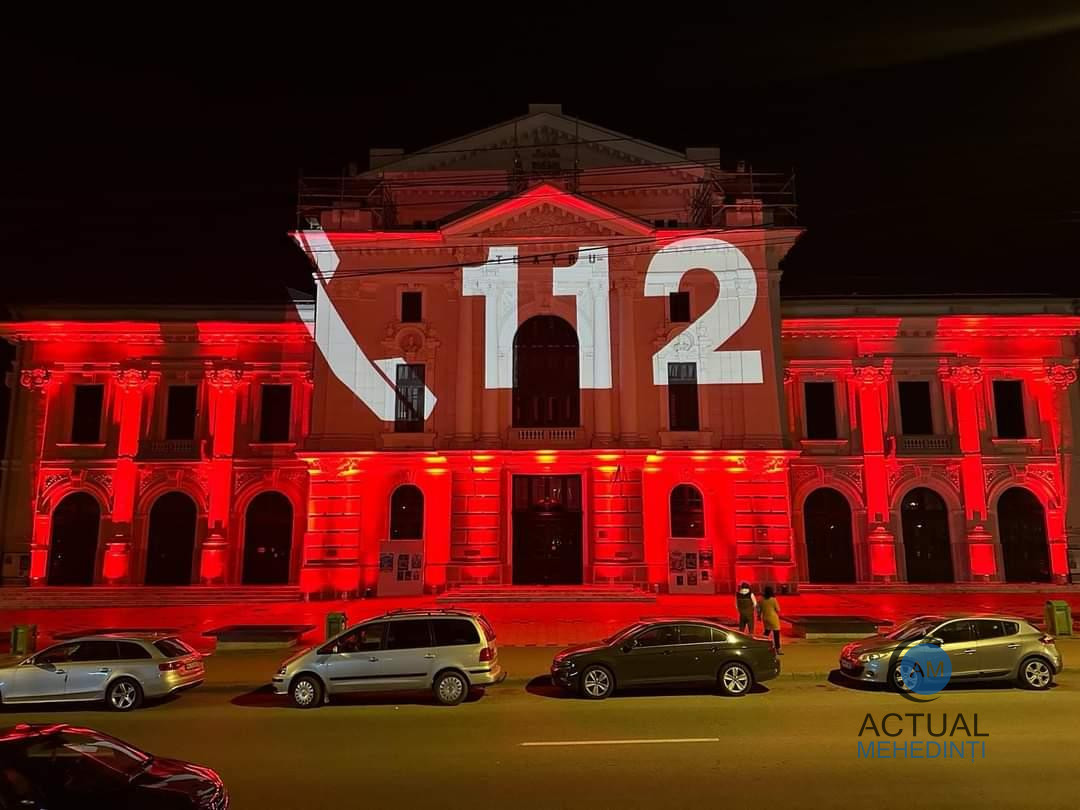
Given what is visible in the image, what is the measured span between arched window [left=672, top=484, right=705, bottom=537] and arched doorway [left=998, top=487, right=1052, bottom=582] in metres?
13.0

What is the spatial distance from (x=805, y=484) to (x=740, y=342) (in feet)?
22.1

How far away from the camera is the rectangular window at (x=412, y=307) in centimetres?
3127

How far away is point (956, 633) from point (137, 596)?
28.2 meters

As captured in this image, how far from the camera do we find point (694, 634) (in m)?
13.9

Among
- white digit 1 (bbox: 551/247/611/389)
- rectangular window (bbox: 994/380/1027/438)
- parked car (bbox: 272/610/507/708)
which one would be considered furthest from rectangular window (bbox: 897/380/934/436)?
parked car (bbox: 272/610/507/708)

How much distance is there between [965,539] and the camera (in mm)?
31344

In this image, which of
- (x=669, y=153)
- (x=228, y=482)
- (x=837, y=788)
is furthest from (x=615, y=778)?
(x=669, y=153)

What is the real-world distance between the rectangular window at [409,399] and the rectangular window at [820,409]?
53.4 ft

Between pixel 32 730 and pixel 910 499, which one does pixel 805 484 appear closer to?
pixel 910 499

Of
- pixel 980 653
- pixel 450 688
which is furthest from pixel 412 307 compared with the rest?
pixel 980 653

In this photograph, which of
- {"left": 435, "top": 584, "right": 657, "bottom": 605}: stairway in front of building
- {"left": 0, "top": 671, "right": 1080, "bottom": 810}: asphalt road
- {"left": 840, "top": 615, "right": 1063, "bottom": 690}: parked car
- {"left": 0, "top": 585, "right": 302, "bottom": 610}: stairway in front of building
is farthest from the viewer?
{"left": 0, "top": 585, "right": 302, "bottom": 610}: stairway in front of building

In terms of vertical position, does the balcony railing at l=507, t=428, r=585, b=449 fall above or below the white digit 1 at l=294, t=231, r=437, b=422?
below

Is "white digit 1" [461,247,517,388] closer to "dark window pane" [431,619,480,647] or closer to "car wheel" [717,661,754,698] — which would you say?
"dark window pane" [431,619,480,647]

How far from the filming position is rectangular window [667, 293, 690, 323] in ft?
102
